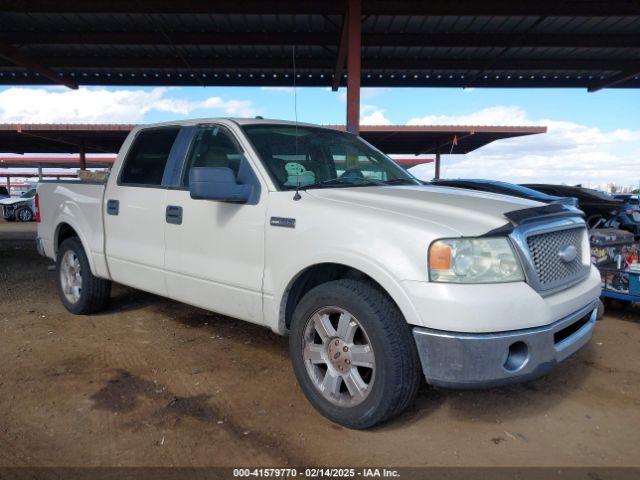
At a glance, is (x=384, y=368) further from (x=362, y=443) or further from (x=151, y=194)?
(x=151, y=194)

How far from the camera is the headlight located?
2475 millimetres

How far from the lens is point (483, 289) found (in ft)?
8.03

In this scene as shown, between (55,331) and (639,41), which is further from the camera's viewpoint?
(639,41)

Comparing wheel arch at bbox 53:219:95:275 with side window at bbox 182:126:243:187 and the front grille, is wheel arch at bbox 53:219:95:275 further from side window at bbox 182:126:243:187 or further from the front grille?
the front grille

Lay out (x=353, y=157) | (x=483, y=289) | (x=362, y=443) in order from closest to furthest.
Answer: (x=483, y=289)
(x=362, y=443)
(x=353, y=157)

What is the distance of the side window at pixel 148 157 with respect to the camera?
421 centimetres

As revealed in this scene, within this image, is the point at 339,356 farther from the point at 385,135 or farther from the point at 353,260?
the point at 385,135

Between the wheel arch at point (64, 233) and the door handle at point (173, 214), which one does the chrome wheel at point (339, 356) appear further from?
the wheel arch at point (64, 233)

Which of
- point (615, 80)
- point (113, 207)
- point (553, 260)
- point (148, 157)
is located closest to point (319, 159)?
point (148, 157)

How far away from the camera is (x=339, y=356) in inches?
113

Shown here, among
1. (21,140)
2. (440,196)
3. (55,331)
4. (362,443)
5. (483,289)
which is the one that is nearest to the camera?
(483,289)

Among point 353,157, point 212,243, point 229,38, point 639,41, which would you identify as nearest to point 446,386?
point 212,243

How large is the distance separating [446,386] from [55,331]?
3883mm

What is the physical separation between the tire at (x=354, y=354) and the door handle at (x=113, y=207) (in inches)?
90.8
